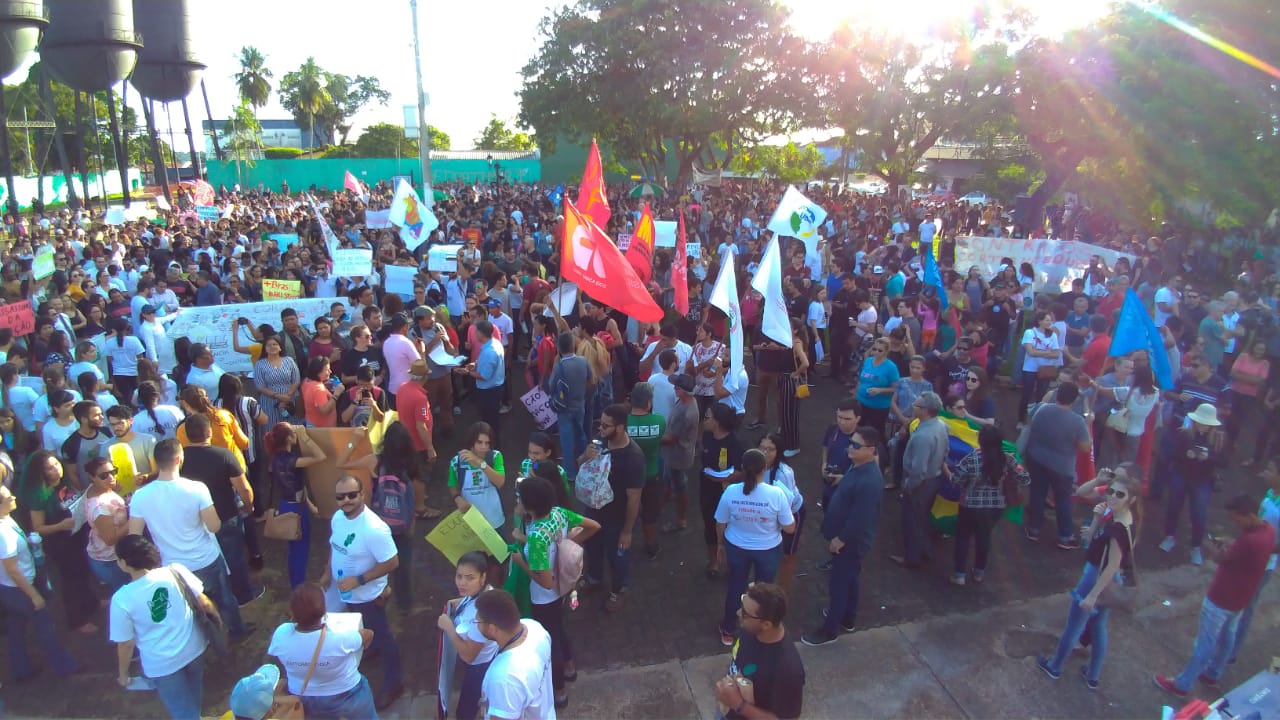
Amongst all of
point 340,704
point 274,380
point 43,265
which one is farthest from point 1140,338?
point 43,265

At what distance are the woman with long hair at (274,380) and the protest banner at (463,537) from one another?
327 cm

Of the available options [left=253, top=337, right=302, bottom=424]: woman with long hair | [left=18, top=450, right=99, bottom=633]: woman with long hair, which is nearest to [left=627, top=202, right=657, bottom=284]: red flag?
[left=253, top=337, right=302, bottom=424]: woman with long hair

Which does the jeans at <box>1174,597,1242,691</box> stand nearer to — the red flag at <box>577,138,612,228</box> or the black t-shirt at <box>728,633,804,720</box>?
the black t-shirt at <box>728,633,804,720</box>

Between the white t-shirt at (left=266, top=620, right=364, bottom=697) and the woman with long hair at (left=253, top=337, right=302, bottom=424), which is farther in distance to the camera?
the woman with long hair at (left=253, top=337, right=302, bottom=424)

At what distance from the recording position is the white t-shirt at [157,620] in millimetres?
3633

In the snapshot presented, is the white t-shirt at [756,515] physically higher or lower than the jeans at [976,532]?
higher

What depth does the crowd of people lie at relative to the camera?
3.81 m

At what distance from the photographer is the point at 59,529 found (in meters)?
4.74

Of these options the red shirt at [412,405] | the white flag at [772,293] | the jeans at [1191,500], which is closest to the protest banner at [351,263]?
the red shirt at [412,405]

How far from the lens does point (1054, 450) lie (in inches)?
244

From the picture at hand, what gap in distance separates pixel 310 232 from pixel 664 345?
1314 cm

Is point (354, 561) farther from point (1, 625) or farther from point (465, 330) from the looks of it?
point (465, 330)

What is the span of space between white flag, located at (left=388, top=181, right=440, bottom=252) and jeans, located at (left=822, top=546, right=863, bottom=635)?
10.0 m

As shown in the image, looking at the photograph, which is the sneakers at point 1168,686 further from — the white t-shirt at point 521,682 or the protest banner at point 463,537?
the protest banner at point 463,537
